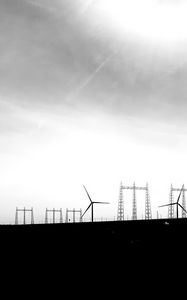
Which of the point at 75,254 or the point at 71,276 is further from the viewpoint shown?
the point at 75,254

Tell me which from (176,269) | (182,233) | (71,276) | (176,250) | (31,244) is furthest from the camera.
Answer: (182,233)

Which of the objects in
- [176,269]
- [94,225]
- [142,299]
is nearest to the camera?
[142,299]

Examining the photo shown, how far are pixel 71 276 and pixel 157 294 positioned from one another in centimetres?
495

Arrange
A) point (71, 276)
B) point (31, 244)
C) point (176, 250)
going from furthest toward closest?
1. point (176, 250)
2. point (31, 244)
3. point (71, 276)

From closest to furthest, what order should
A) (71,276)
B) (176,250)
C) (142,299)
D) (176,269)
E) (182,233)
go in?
(142,299) → (71,276) → (176,269) → (176,250) → (182,233)

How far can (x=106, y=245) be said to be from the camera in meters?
25.4

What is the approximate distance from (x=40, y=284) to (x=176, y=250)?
11.9 m

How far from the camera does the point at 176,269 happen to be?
2255 centimetres

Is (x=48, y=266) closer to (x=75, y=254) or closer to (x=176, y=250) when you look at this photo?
(x=75, y=254)

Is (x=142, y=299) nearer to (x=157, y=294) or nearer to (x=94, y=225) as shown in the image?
(x=157, y=294)

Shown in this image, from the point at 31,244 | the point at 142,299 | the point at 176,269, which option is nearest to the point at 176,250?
the point at 176,269

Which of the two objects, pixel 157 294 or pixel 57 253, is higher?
pixel 57 253

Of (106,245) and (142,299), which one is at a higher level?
(106,245)

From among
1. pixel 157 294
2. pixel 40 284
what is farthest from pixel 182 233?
pixel 40 284
